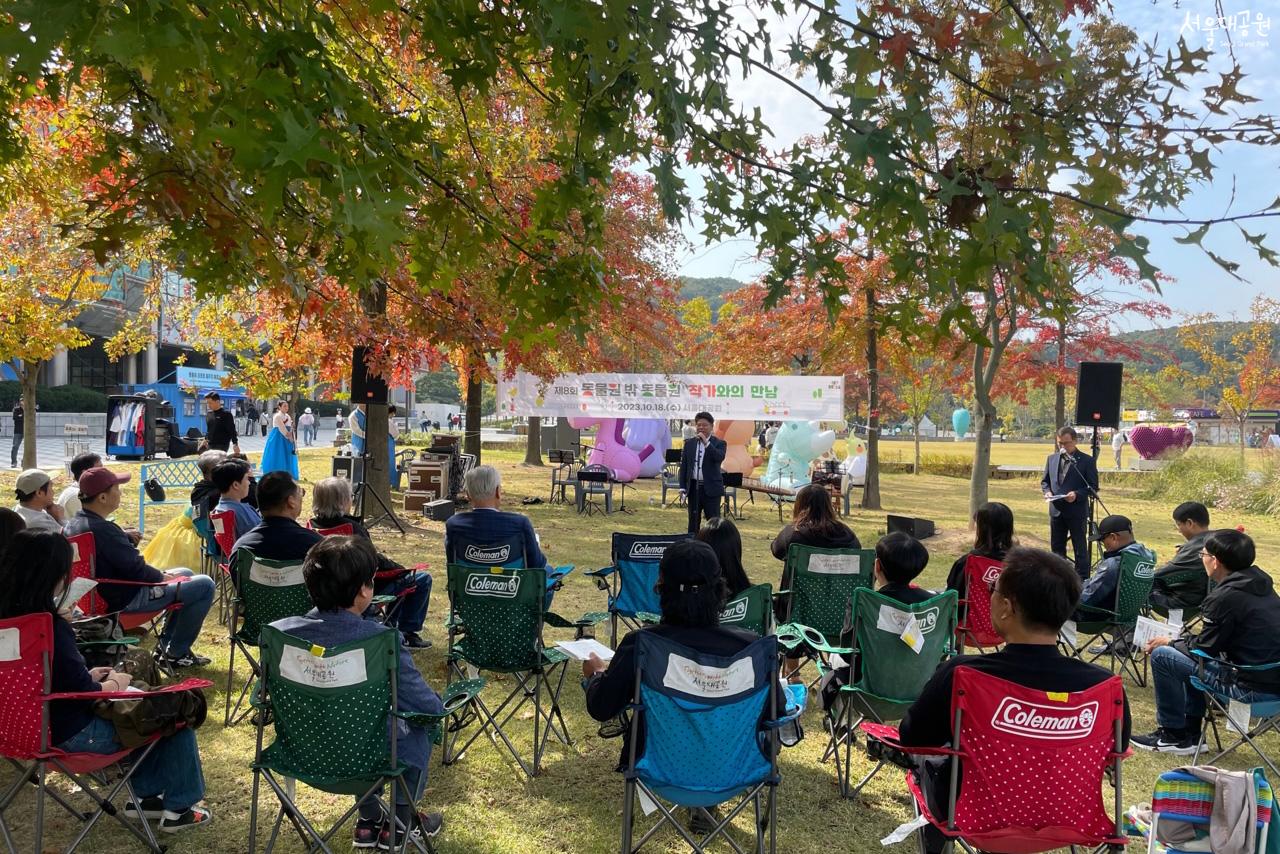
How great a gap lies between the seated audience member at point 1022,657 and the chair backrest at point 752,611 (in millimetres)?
1146

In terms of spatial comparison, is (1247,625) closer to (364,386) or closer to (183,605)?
(183,605)

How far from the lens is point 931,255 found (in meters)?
2.77

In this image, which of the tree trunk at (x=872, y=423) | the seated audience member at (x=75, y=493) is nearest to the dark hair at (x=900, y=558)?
the seated audience member at (x=75, y=493)

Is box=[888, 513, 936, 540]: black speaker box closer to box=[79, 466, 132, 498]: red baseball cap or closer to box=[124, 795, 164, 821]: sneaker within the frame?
box=[79, 466, 132, 498]: red baseball cap

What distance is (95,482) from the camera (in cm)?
445

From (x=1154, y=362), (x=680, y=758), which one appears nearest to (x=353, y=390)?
(x=680, y=758)

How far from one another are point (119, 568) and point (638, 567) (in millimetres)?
2787

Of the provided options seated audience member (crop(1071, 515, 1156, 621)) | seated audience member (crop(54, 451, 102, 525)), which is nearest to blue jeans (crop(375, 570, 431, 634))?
seated audience member (crop(54, 451, 102, 525))

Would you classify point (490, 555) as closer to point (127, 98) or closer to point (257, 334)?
point (127, 98)

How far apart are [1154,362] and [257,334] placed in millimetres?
20393

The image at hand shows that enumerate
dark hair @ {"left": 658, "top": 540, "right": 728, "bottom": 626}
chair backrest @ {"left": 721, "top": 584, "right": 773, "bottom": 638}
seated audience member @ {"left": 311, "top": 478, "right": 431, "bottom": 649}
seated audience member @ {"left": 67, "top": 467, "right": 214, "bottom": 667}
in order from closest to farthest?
dark hair @ {"left": 658, "top": 540, "right": 728, "bottom": 626} → chair backrest @ {"left": 721, "top": 584, "right": 773, "bottom": 638} → seated audience member @ {"left": 67, "top": 467, "right": 214, "bottom": 667} → seated audience member @ {"left": 311, "top": 478, "right": 431, "bottom": 649}

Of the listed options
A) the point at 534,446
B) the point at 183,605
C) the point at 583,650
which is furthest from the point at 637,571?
the point at 534,446

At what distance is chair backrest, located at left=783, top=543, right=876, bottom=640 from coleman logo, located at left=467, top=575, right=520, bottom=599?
153 cm

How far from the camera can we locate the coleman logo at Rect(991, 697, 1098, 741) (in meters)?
2.31
